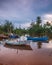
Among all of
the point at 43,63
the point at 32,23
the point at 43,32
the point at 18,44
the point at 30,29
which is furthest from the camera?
the point at 32,23

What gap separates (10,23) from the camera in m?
32.1

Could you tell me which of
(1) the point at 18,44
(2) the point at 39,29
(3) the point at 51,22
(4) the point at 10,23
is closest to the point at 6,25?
(4) the point at 10,23

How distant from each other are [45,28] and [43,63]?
21923mm

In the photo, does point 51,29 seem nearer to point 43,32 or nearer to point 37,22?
point 43,32

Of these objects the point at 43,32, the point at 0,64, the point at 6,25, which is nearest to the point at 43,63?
the point at 0,64

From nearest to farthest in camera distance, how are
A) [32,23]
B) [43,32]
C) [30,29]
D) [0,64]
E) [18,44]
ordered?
[0,64]
[18,44]
[43,32]
[30,29]
[32,23]

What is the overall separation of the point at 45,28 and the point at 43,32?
1709 mm

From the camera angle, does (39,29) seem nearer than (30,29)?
Yes

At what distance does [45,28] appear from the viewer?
27.5 metres

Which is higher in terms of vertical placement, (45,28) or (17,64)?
(45,28)

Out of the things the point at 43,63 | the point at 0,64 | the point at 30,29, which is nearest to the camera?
the point at 0,64

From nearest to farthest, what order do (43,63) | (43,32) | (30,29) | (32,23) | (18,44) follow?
(43,63) < (18,44) < (43,32) < (30,29) < (32,23)

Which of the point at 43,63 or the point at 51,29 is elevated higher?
the point at 51,29

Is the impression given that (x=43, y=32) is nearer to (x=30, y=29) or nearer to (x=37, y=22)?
(x=30, y=29)
